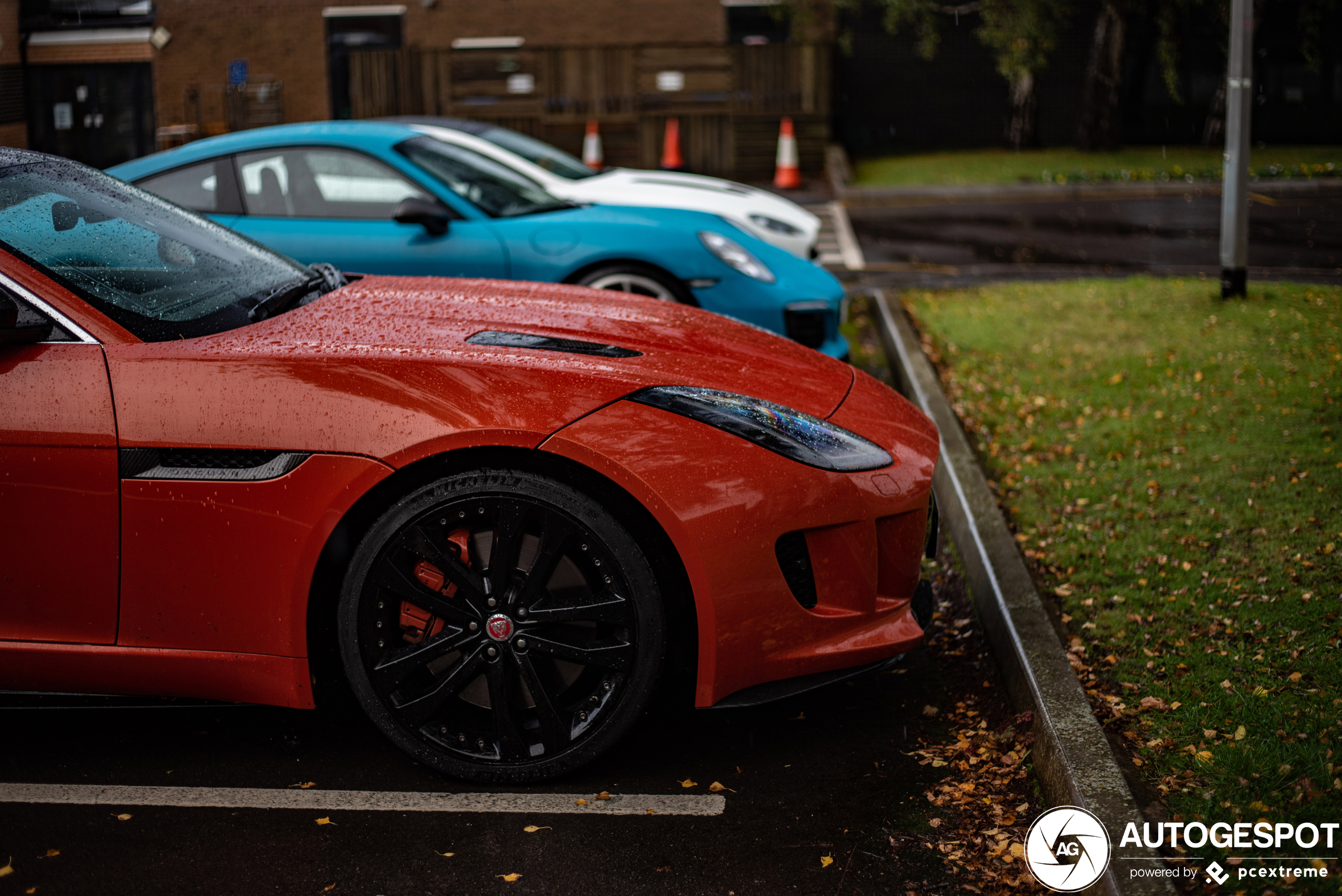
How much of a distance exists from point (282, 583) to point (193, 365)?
576mm

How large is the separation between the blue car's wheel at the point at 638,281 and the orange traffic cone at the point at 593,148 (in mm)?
13657

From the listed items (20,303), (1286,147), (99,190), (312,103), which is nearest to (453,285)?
(99,190)

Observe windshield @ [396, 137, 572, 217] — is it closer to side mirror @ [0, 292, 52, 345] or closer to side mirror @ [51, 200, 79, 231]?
side mirror @ [51, 200, 79, 231]

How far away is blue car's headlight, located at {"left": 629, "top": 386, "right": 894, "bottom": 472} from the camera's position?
10.3 ft

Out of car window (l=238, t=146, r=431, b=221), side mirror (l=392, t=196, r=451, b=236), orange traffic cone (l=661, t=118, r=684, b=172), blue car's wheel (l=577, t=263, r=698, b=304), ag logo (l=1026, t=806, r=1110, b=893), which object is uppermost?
orange traffic cone (l=661, t=118, r=684, b=172)

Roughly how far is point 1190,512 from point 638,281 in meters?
3.14

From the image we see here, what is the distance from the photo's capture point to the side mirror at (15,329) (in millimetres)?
2945

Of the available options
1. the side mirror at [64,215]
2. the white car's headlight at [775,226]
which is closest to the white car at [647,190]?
the white car's headlight at [775,226]

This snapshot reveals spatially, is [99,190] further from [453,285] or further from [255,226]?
[255,226]

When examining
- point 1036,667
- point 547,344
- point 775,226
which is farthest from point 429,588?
point 775,226

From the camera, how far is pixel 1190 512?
4.71m

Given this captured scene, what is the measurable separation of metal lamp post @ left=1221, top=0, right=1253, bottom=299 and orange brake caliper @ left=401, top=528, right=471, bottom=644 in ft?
22.7

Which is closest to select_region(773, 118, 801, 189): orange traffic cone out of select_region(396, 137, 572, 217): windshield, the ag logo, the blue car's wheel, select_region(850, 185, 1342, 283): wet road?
select_region(850, 185, 1342, 283): wet road

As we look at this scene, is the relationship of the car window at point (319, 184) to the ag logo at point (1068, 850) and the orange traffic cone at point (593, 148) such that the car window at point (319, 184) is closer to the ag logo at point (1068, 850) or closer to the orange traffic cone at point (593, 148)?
the ag logo at point (1068, 850)
